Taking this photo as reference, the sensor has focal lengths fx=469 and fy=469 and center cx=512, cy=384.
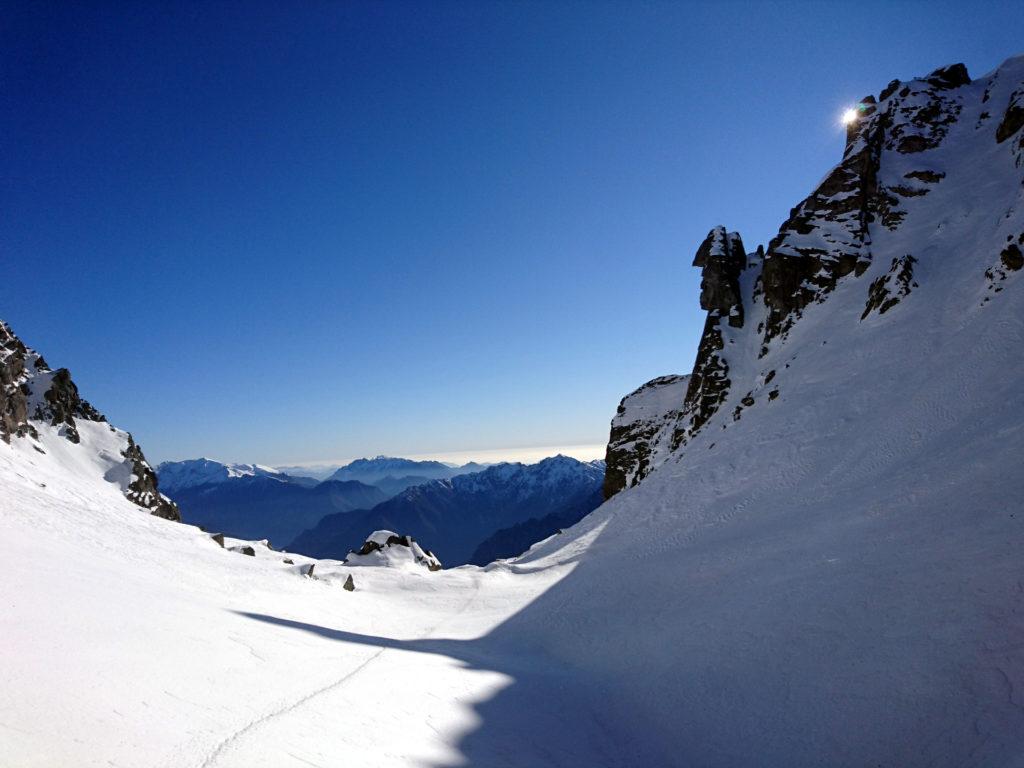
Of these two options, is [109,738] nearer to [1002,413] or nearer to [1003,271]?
[1002,413]

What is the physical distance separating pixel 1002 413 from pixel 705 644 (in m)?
16.9

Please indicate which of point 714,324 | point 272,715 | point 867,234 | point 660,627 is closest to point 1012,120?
point 867,234

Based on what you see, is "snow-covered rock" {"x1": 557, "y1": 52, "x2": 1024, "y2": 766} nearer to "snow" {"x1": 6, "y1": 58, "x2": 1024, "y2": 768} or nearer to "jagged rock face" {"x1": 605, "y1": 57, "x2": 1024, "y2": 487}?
"snow" {"x1": 6, "y1": 58, "x2": 1024, "y2": 768}

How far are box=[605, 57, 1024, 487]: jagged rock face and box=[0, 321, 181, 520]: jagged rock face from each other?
2881 inches

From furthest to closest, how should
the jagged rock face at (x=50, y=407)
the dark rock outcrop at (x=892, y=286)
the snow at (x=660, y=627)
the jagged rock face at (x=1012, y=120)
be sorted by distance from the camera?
the jagged rock face at (x=50, y=407), the jagged rock face at (x=1012, y=120), the dark rock outcrop at (x=892, y=286), the snow at (x=660, y=627)

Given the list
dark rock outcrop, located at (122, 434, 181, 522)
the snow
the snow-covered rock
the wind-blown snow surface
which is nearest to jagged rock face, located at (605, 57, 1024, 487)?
the snow-covered rock

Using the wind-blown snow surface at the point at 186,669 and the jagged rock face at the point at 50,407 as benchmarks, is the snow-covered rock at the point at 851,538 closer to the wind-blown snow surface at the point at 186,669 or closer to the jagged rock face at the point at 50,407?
the wind-blown snow surface at the point at 186,669

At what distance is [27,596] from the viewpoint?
32.7 feet

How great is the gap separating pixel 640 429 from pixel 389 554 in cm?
4572

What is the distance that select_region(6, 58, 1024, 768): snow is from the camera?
27.4ft

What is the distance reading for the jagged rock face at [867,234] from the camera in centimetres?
4494

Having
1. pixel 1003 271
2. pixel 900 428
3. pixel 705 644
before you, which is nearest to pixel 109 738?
pixel 705 644

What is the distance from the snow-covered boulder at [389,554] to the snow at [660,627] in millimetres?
13246

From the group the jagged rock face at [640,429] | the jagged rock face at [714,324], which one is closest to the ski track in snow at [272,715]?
the jagged rock face at [714,324]
